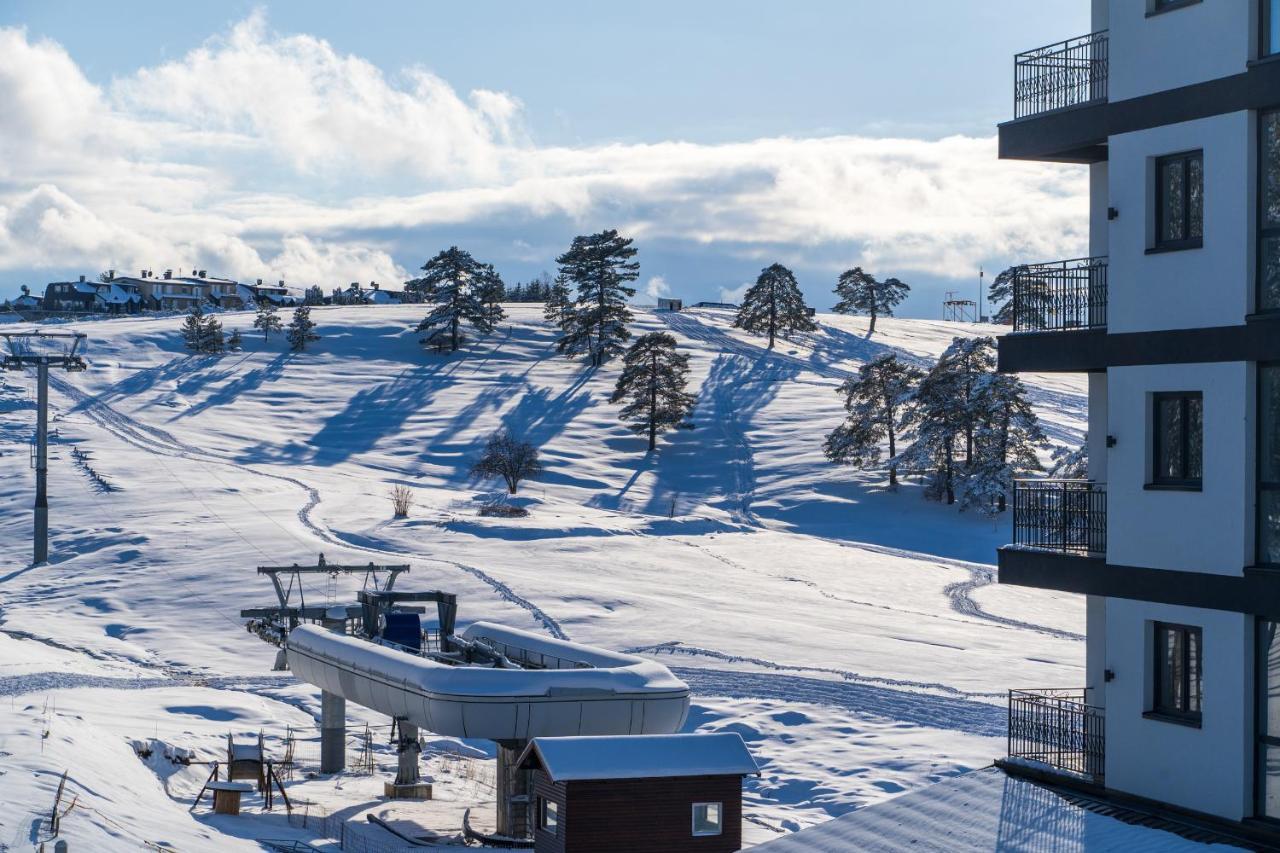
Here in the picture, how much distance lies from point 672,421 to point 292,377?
28350 mm

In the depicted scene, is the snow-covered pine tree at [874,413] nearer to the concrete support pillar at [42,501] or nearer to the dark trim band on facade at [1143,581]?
the concrete support pillar at [42,501]

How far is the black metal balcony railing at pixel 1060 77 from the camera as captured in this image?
1553 centimetres

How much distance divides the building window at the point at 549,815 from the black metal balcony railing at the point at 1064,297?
942 centimetres

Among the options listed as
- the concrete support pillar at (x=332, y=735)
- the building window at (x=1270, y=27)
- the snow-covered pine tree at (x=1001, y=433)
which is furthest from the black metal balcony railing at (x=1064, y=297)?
the snow-covered pine tree at (x=1001, y=433)

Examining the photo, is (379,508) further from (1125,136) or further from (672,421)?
(1125,136)

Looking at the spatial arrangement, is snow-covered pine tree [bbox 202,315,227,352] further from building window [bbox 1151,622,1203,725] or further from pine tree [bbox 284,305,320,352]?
building window [bbox 1151,622,1203,725]

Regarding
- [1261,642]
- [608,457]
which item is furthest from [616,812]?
[608,457]

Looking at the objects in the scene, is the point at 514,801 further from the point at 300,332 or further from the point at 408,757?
the point at 300,332

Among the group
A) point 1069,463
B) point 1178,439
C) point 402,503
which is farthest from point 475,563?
point 1178,439

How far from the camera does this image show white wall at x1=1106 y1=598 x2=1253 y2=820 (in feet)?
42.9

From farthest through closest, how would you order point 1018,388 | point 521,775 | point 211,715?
1. point 1018,388
2. point 211,715
3. point 521,775

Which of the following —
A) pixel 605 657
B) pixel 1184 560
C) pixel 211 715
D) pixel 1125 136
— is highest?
pixel 1125 136

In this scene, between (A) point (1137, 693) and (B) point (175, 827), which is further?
(B) point (175, 827)

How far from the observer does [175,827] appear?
2038cm
